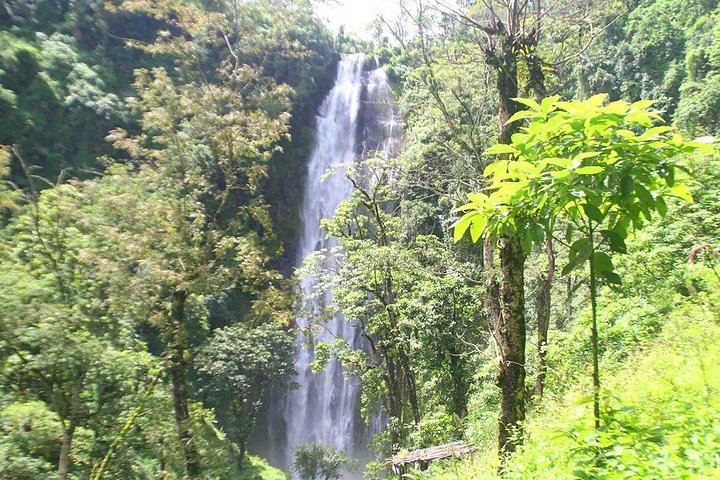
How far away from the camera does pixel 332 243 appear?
79.3 ft

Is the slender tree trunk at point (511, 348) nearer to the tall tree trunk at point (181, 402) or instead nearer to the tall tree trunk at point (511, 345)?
the tall tree trunk at point (511, 345)

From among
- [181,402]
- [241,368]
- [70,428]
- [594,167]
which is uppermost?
[594,167]

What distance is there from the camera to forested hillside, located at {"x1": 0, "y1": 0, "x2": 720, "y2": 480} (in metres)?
2.08

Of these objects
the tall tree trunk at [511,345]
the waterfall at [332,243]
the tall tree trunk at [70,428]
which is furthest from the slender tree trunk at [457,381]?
the waterfall at [332,243]

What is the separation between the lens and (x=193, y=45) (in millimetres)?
10273

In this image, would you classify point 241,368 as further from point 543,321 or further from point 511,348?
point 511,348

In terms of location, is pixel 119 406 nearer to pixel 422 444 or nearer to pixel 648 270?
pixel 422 444

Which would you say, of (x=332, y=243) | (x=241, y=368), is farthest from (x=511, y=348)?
(x=332, y=243)

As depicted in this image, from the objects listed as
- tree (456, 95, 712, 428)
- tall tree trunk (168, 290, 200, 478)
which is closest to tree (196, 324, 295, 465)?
tall tree trunk (168, 290, 200, 478)

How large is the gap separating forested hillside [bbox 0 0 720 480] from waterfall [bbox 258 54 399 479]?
0.58 ft

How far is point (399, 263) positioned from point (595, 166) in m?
9.06

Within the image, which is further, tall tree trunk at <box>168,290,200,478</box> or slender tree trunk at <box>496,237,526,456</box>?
tall tree trunk at <box>168,290,200,478</box>

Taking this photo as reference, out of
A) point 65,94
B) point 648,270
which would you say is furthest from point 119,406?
point 65,94

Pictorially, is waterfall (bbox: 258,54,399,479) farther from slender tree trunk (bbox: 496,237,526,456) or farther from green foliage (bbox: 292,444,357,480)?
slender tree trunk (bbox: 496,237,526,456)
